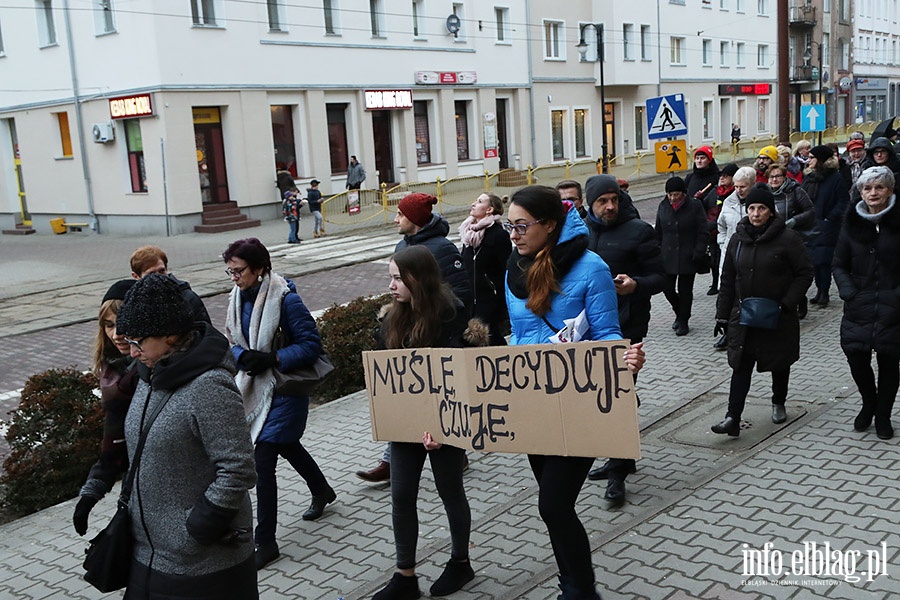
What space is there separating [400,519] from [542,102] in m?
36.7

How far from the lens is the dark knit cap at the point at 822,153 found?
1088 centimetres

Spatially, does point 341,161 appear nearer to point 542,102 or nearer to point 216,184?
point 216,184

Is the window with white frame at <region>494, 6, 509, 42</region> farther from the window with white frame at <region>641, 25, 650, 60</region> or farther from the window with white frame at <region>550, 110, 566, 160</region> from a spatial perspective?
the window with white frame at <region>641, 25, 650, 60</region>

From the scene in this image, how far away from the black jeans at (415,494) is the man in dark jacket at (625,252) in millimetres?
1428

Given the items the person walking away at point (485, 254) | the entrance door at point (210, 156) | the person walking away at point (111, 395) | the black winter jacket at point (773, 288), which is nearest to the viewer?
the person walking away at point (111, 395)

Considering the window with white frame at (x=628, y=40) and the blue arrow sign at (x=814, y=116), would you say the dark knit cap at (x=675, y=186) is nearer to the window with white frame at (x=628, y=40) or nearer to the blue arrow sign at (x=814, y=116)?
the blue arrow sign at (x=814, y=116)

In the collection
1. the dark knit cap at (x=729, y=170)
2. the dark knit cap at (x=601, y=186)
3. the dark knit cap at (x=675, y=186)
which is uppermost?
the dark knit cap at (x=601, y=186)

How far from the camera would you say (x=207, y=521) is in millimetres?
3145

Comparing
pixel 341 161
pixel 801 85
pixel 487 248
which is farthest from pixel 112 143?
pixel 801 85

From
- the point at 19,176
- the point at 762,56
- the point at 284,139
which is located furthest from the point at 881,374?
the point at 762,56

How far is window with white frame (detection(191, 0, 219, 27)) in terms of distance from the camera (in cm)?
2601

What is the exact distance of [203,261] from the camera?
2100cm

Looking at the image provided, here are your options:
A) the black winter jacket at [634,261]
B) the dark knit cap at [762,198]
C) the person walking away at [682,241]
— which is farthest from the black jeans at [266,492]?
the person walking away at [682,241]

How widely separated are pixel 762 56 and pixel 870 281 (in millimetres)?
56304
